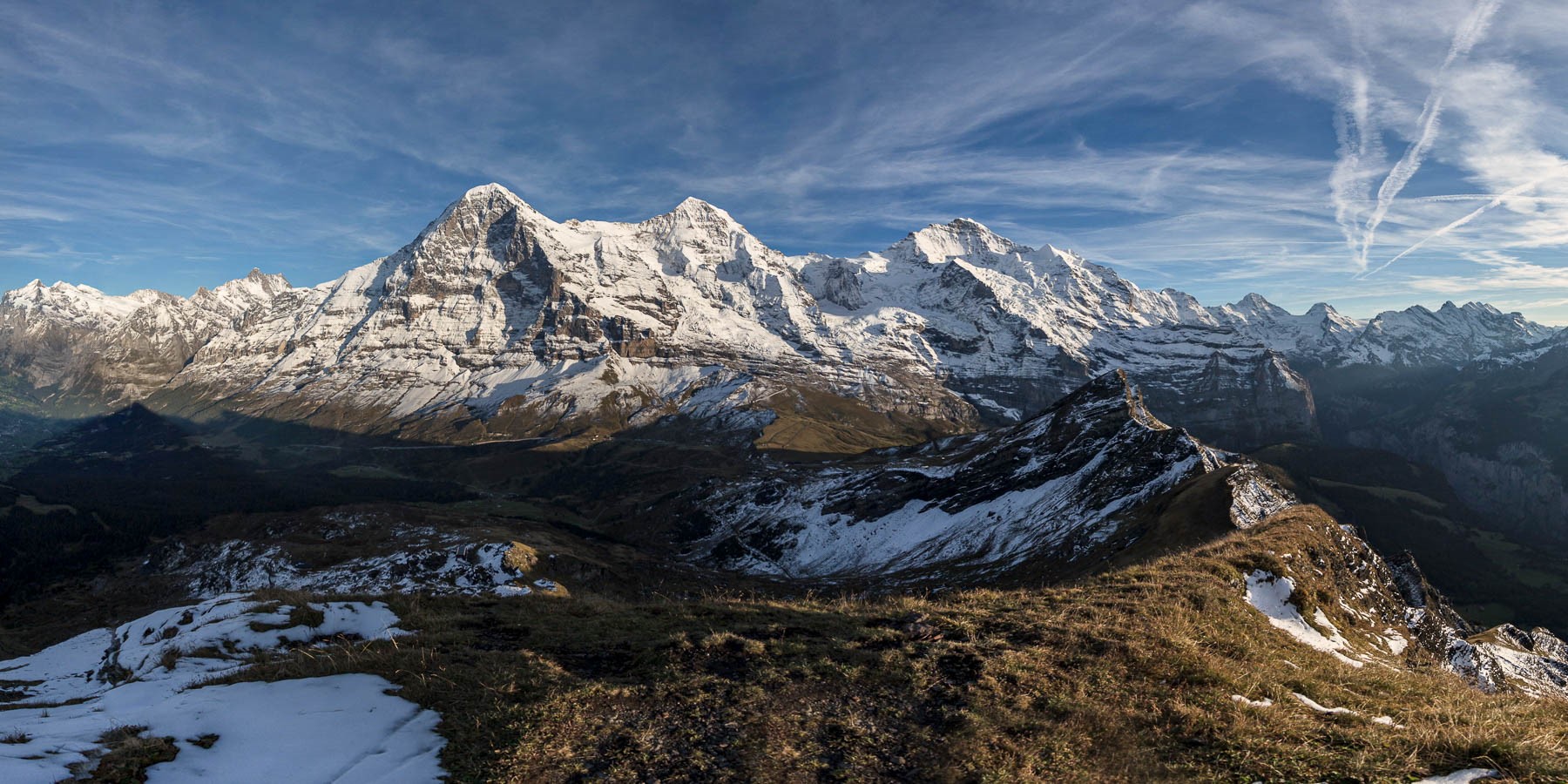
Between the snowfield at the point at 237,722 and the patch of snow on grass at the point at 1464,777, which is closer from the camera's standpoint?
the patch of snow on grass at the point at 1464,777

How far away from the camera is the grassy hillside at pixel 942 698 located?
10.4 m

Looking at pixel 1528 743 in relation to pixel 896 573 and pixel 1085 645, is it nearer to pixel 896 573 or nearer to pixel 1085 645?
pixel 1085 645

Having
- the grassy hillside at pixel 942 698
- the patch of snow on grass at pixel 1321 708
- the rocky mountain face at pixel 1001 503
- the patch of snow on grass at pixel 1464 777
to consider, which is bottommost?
the rocky mountain face at pixel 1001 503

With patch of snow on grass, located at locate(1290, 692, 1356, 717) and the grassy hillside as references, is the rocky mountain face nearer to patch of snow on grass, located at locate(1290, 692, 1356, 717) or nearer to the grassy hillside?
the grassy hillside

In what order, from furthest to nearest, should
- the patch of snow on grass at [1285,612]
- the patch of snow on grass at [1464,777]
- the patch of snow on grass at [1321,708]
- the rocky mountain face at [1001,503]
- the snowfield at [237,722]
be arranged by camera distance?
1. the rocky mountain face at [1001,503]
2. the patch of snow on grass at [1285,612]
3. the patch of snow on grass at [1321,708]
4. the snowfield at [237,722]
5. the patch of snow on grass at [1464,777]

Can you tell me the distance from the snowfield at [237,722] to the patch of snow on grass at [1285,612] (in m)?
24.1

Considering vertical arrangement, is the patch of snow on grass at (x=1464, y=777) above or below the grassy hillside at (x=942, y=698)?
above

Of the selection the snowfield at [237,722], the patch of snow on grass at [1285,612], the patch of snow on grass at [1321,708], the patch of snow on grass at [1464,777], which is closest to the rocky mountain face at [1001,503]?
the patch of snow on grass at [1285,612]

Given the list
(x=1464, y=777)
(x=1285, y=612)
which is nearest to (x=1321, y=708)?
(x=1464, y=777)

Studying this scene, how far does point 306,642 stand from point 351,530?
153 metres

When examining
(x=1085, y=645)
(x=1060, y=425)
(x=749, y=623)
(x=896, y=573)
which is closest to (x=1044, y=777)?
(x=1085, y=645)

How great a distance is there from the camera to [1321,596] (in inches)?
991

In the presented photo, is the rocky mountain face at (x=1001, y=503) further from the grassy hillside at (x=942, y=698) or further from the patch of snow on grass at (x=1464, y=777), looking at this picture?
the patch of snow on grass at (x=1464, y=777)

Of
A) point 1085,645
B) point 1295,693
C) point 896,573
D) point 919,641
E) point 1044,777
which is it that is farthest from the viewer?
point 896,573
